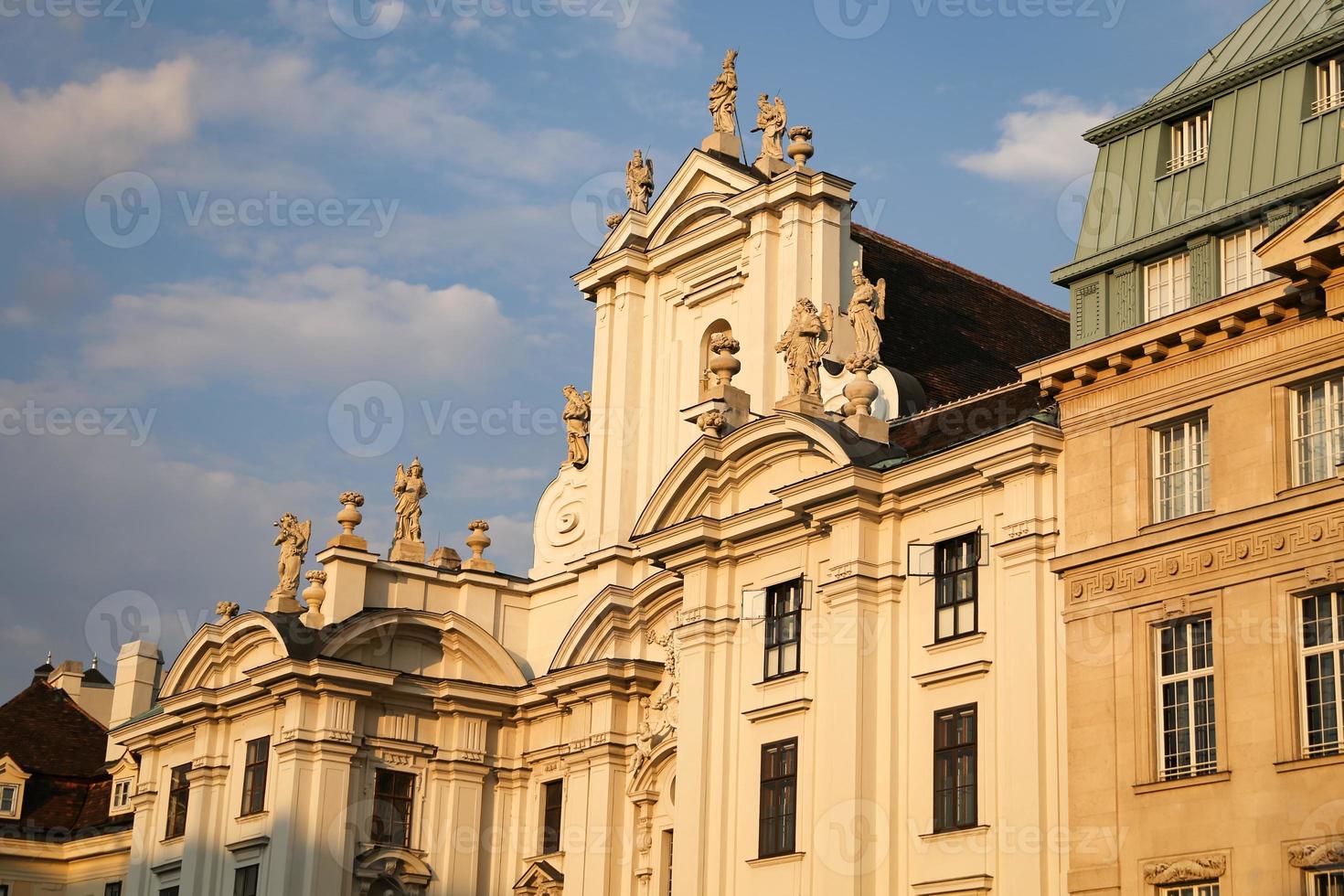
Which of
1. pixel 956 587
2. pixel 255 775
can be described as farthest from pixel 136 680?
pixel 956 587

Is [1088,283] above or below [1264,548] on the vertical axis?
above

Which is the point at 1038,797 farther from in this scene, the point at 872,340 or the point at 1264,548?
the point at 872,340

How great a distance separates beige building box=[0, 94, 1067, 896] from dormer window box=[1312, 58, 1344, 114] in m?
6.08

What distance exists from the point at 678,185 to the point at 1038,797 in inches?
763

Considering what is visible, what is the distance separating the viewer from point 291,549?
4788 cm

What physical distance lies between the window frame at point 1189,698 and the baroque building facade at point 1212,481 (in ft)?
0.11

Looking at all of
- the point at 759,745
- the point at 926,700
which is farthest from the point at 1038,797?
the point at 759,745

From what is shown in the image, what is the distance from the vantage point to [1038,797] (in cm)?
2984

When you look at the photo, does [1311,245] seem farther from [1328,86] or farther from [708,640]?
[708,640]

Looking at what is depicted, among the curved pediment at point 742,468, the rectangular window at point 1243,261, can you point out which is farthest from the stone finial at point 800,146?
the rectangular window at point 1243,261

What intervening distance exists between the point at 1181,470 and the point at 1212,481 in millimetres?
854

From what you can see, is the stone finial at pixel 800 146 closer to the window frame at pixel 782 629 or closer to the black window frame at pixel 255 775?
the window frame at pixel 782 629

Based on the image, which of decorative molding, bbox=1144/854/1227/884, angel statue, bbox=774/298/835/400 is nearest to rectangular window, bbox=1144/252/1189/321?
decorative molding, bbox=1144/854/1227/884

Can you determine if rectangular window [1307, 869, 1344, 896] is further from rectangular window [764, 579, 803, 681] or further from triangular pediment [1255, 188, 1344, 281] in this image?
rectangular window [764, 579, 803, 681]
